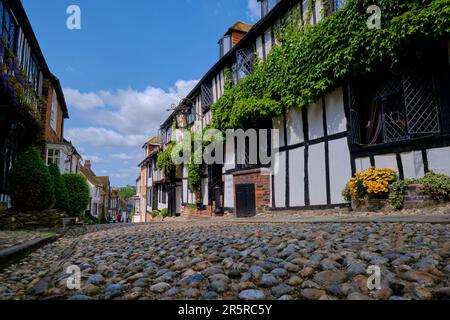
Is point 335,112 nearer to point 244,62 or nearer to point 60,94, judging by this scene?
point 244,62

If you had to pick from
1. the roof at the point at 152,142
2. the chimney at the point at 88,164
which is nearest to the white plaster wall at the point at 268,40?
the roof at the point at 152,142

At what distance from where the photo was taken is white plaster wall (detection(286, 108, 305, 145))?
849 cm

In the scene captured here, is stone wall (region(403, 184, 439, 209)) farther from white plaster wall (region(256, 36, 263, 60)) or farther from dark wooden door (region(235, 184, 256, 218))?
white plaster wall (region(256, 36, 263, 60))

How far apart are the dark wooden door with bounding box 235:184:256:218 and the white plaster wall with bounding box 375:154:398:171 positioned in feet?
13.5

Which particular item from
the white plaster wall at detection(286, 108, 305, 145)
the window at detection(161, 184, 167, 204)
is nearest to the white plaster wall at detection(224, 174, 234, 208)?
the white plaster wall at detection(286, 108, 305, 145)

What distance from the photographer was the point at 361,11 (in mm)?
6449

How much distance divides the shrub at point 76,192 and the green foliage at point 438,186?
11343mm

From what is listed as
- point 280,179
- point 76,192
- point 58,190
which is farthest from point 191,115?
point 280,179

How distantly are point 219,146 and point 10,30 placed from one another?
781 centimetres

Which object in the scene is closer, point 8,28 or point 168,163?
point 8,28

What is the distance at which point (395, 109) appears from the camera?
21.9 ft

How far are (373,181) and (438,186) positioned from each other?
3.58 feet
